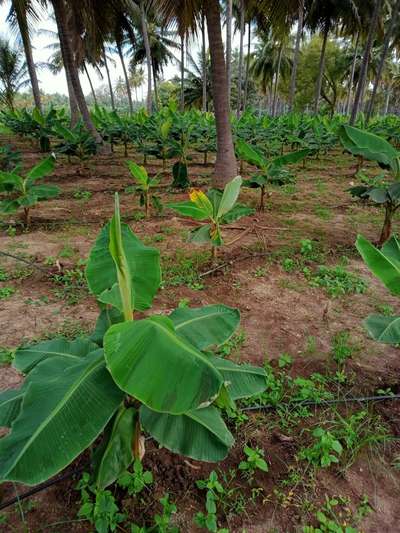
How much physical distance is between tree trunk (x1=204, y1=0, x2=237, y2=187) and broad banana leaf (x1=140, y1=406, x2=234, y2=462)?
197 inches

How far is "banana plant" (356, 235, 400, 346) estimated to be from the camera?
6.03 ft

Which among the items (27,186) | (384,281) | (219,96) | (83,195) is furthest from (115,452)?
(83,195)

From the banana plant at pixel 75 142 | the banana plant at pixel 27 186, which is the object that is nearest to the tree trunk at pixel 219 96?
the banana plant at pixel 27 186

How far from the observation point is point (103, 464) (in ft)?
4.22

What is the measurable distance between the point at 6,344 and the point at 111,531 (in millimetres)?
1702

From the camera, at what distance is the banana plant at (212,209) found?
3.48 m

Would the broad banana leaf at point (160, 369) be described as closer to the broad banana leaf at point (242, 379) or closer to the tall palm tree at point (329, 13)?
the broad banana leaf at point (242, 379)

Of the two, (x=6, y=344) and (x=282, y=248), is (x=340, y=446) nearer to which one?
(x=6, y=344)

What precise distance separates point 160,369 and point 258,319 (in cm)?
198

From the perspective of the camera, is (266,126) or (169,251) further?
(266,126)

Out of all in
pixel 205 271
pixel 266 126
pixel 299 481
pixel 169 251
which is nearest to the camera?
pixel 299 481

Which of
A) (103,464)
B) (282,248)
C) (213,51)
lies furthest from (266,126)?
(103,464)

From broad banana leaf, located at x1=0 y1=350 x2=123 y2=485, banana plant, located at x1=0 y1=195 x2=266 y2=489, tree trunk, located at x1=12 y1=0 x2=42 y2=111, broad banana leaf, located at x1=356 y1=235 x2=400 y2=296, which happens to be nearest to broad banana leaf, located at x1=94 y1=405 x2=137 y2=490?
banana plant, located at x1=0 y1=195 x2=266 y2=489

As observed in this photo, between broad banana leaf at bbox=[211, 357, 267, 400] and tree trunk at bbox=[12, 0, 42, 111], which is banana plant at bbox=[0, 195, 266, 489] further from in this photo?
tree trunk at bbox=[12, 0, 42, 111]
